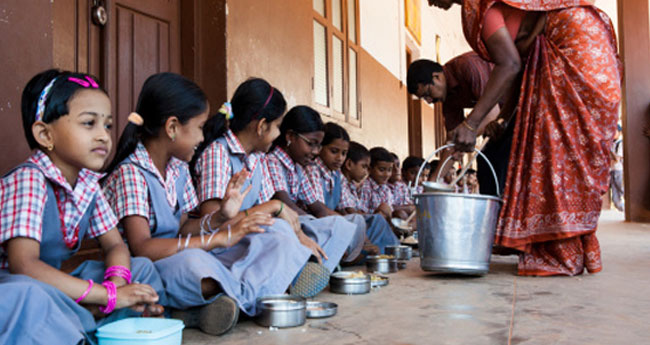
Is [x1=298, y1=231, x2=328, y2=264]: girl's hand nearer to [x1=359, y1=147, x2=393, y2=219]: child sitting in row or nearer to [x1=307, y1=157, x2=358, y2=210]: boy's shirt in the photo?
[x1=307, y1=157, x2=358, y2=210]: boy's shirt

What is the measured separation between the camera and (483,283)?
274 centimetres

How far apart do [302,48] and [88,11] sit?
2.44 metres

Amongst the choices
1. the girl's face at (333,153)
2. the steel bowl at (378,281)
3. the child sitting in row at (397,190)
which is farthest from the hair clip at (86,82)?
the child sitting in row at (397,190)

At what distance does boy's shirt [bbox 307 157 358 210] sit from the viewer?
3.79 m

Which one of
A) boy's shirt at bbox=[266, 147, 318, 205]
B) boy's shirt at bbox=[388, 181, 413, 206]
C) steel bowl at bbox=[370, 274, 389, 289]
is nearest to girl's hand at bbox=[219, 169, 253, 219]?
steel bowl at bbox=[370, 274, 389, 289]

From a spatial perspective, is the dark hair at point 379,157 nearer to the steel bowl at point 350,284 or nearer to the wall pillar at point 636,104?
the steel bowl at point 350,284

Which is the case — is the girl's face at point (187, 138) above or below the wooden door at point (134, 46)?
below

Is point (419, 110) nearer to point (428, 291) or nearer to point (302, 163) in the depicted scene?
point (302, 163)

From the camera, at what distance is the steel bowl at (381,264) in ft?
10.4

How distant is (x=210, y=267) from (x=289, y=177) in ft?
5.92

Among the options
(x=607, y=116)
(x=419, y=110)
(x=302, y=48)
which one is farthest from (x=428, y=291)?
(x=419, y=110)

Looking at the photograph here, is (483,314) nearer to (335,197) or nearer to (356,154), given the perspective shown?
(335,197)

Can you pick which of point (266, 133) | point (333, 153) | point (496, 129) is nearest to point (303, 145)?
point (333, 153)

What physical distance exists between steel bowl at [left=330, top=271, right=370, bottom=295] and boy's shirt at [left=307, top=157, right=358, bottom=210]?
1.32 m
